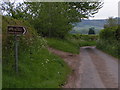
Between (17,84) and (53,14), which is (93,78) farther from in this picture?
(53,14)

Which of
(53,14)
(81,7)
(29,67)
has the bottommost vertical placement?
(29,67)

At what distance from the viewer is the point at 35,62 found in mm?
10195

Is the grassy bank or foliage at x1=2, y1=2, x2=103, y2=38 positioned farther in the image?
foliage at x1=2, y1=2, x2=103, y2=38

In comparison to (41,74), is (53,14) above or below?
above

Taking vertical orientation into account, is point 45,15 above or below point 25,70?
above

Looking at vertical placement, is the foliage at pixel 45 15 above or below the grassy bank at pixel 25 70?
above

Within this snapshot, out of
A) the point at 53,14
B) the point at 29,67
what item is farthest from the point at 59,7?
the point at 29,67

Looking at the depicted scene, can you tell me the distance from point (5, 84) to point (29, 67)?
221 centimetres

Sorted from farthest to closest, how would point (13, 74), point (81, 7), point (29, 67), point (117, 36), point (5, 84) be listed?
1. point (81, 7)
2. point (117, 36)
3. point (29, 67)
4. point (13, 74)
5. point (5, 84)

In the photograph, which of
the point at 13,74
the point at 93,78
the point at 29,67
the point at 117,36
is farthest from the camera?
the point at 117,36

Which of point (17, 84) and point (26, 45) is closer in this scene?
point (17, 84)

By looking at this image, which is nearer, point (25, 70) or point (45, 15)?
point (25, 70)

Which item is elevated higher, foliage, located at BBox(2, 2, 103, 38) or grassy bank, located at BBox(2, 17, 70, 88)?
foliage, located at BBox(2, 2, 103, 38)

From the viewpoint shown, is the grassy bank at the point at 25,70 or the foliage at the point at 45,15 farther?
the foliage at the point at 45,15
